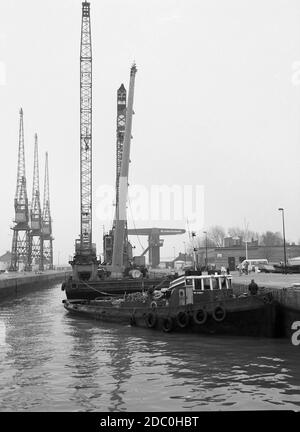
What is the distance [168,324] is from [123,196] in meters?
40.1

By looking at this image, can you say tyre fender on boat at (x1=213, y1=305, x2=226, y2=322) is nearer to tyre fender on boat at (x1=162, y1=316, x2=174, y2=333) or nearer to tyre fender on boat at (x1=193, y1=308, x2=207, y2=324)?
tyre fender on boat at (x1=193, y1=308, x2=207, y2=324)

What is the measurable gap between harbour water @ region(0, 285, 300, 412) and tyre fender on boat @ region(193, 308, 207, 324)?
995mm

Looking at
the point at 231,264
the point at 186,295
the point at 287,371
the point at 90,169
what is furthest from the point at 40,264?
the point at 287,371

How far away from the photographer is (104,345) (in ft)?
85.4

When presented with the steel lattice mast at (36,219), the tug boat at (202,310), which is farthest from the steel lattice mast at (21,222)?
the tug boat at (202,310)

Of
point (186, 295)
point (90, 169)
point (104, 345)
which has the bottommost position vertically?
point (104, 345)

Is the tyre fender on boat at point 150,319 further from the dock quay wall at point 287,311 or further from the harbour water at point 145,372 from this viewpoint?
the dock quay wall at point 287,311

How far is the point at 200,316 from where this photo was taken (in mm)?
28219

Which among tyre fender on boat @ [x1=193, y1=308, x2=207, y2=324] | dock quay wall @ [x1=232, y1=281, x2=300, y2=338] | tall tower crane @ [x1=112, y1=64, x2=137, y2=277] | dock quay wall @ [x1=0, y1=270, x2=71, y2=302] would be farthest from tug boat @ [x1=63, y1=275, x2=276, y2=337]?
dock quay wall @ [x1=0, y1=270, x2=71, y2=302]

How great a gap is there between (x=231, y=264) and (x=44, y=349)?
71.4m

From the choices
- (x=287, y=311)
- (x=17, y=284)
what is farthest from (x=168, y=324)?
(x=17, y=284)

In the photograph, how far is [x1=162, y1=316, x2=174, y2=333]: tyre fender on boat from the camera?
29047 mm

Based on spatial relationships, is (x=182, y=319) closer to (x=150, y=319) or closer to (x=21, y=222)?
(x=150, y=319)

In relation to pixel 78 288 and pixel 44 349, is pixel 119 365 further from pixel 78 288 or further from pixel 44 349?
pixel 78 288
